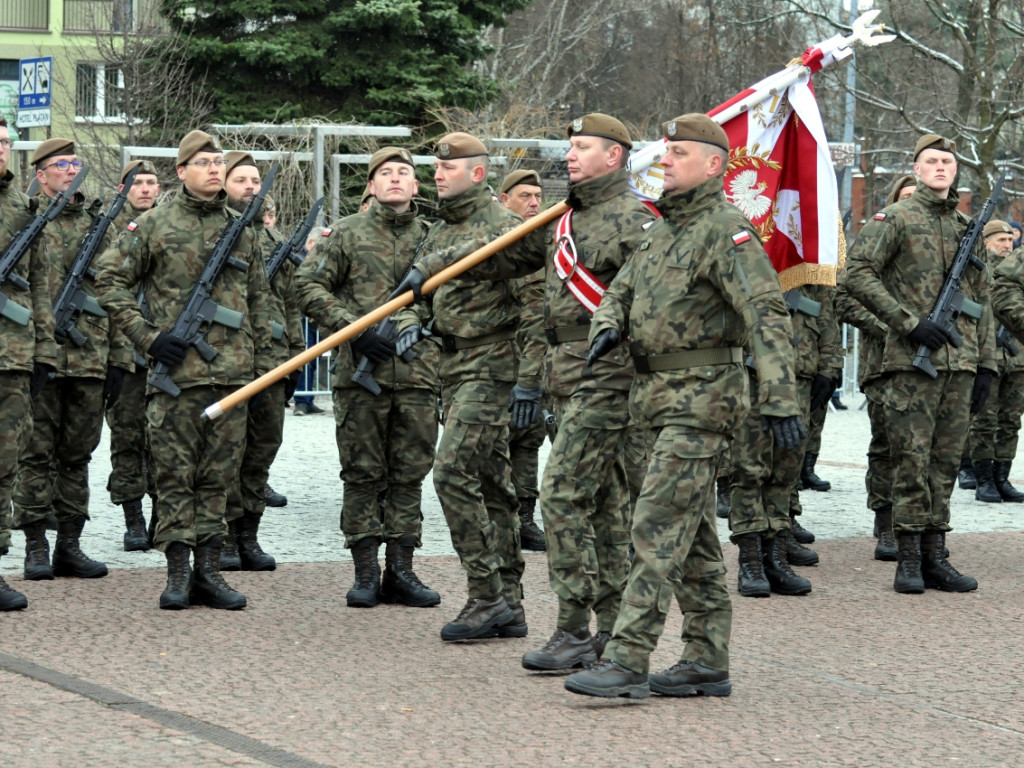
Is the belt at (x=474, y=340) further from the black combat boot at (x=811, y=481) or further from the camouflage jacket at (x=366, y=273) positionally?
the black combat boot at (x=811, y=481)

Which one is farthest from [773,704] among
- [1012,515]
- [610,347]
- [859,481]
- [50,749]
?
[859,481]

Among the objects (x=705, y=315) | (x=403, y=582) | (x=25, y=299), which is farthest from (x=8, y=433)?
(x=705, y=315)

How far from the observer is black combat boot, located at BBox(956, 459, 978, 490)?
47.8 feet

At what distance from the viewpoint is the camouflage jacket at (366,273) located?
8.65 m

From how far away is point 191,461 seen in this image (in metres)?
8.41

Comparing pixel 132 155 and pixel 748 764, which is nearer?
pixel 748 764

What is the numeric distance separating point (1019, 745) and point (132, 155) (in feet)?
52.6

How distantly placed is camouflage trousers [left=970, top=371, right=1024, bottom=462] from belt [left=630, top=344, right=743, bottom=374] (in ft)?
25.0

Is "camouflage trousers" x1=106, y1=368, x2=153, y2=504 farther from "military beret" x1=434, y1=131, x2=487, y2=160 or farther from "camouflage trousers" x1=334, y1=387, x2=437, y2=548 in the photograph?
"military beret" x1=434, y1=131, x2=487, y2=160

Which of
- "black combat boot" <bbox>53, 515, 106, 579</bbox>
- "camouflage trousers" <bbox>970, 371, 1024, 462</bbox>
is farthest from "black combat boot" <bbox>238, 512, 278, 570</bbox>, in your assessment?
"camouflage trousers" <bbox>970, 371, 1024, 462</bbox>

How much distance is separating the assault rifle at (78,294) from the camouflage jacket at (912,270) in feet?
13.5

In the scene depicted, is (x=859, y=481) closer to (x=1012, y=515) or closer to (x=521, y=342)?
(x=1012, y=515)

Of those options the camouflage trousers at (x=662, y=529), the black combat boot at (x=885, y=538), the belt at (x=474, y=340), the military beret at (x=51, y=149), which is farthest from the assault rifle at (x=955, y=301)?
the military beret at (x=51, y=149)

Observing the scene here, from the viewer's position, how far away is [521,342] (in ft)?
25.6
